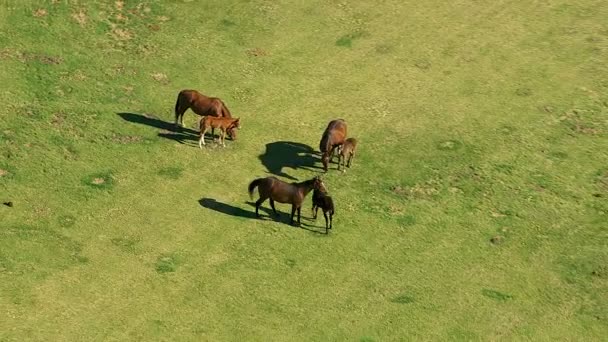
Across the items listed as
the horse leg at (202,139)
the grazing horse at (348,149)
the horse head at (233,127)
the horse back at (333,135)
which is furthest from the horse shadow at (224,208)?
the grazing horse at (348,149)

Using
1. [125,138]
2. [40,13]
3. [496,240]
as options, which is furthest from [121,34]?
[496,240]

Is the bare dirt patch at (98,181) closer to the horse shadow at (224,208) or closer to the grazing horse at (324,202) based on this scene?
the horse shadow at (224,208)

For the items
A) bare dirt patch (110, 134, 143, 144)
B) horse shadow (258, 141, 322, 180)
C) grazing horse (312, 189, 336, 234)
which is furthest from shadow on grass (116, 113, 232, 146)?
grazing horse (312, 189, 336, 234)

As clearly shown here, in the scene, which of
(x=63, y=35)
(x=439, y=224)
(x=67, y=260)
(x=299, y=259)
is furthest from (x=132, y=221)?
(x=63, y=35)

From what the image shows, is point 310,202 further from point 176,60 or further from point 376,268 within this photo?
point 176,60

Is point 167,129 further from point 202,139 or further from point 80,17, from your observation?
point 80,17
